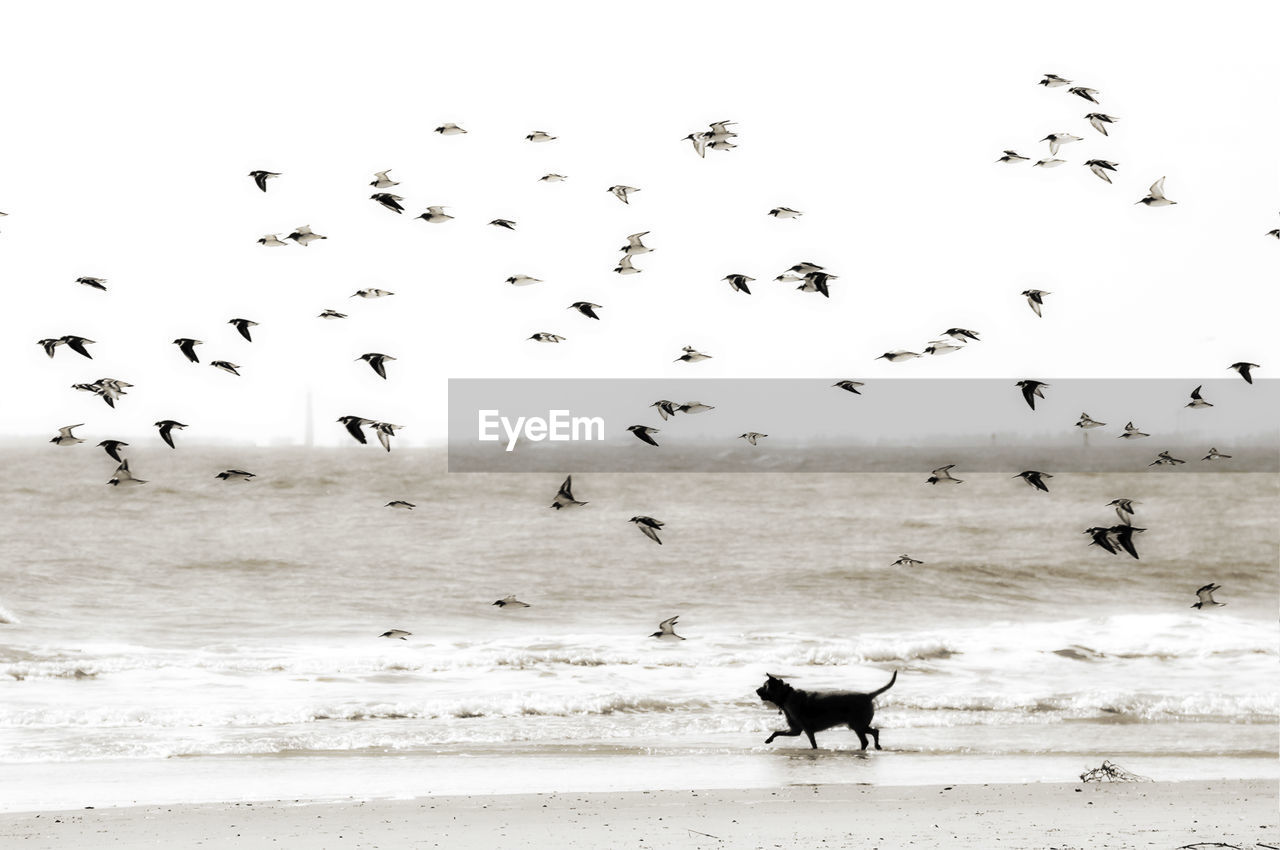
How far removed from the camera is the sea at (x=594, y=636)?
11703mm

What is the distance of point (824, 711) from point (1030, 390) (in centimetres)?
375

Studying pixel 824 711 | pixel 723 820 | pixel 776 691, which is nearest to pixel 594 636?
pixel 776 691

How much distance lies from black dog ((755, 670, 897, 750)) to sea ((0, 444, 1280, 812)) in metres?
0.29

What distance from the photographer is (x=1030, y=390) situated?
1256 centimetres

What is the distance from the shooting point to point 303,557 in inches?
1467

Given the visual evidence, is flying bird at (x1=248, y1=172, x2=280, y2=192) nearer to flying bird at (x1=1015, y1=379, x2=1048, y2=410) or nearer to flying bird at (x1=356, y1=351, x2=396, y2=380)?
flying bird at (x1=356, y1=351, x2=396, y2=380)

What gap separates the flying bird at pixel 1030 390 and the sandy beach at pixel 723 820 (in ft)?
12.6

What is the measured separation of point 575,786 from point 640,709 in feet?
15.8

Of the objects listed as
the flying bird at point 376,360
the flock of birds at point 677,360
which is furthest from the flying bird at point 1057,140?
the flying bird at point 376,360

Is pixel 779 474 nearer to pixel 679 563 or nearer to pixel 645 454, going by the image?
pixel 645 454

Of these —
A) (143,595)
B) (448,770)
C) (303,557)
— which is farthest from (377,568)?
(448,770)

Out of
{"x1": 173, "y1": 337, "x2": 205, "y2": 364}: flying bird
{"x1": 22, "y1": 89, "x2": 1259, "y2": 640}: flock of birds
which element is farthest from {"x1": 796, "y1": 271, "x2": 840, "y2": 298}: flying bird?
{"x1": 173, "y1": 337, "x2": 205, "y2": 364}: flying bird

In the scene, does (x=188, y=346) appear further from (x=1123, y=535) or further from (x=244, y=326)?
(x=1123, y=535)

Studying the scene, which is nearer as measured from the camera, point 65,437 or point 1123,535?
point 1123,535
